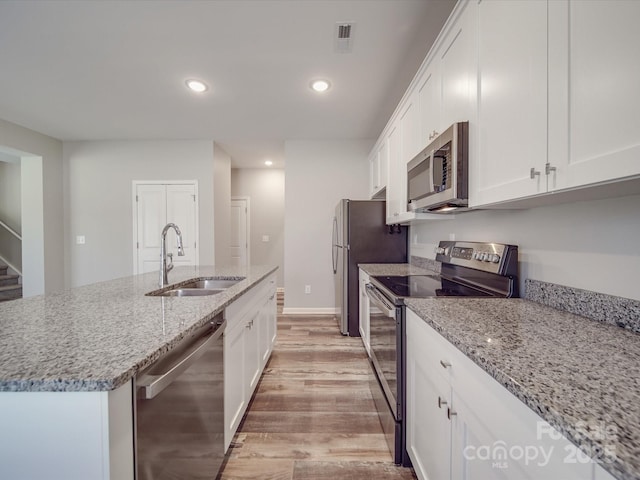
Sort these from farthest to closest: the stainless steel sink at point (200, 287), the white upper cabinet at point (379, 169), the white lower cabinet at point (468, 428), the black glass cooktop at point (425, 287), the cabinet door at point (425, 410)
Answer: the white upper cabinet at point (379, 169)
the stainless steel sink at point (200, 287)
the black glass cooktop at point (425, 287)
the cabinet door at point (425, 410)
the white lower cabinet at point (468, 428)

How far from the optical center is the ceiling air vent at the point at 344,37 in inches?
75.1

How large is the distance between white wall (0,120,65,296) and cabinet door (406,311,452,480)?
192 inches

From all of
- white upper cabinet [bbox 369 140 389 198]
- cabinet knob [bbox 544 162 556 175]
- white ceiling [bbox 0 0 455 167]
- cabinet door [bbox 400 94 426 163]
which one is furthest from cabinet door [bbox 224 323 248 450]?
white upper cabinet [bbox 369 140 389 198]

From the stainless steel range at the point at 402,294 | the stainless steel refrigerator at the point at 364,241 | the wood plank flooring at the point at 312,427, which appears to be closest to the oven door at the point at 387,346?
the stainless steel range at the point at 402,294

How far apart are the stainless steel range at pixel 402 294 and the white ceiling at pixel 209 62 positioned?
1.58 metres

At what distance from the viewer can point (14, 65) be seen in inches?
93.4

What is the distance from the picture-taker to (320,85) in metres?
2.65

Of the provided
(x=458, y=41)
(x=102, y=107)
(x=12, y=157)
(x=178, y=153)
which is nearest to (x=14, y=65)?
(x=102, y=107)

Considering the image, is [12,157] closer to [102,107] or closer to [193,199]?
[102,107]

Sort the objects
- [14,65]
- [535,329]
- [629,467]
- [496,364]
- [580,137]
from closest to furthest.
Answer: [629,467]
[496,364]
[580,137]
[535,329]
[14,65]

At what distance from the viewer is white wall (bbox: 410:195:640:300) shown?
0.92 meters

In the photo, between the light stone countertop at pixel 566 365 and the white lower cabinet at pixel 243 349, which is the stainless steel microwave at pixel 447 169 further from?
the white lower cabinet at pixel 243 349

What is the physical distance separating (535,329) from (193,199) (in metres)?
4.33

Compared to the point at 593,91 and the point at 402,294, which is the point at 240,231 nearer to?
the point at 402,294
